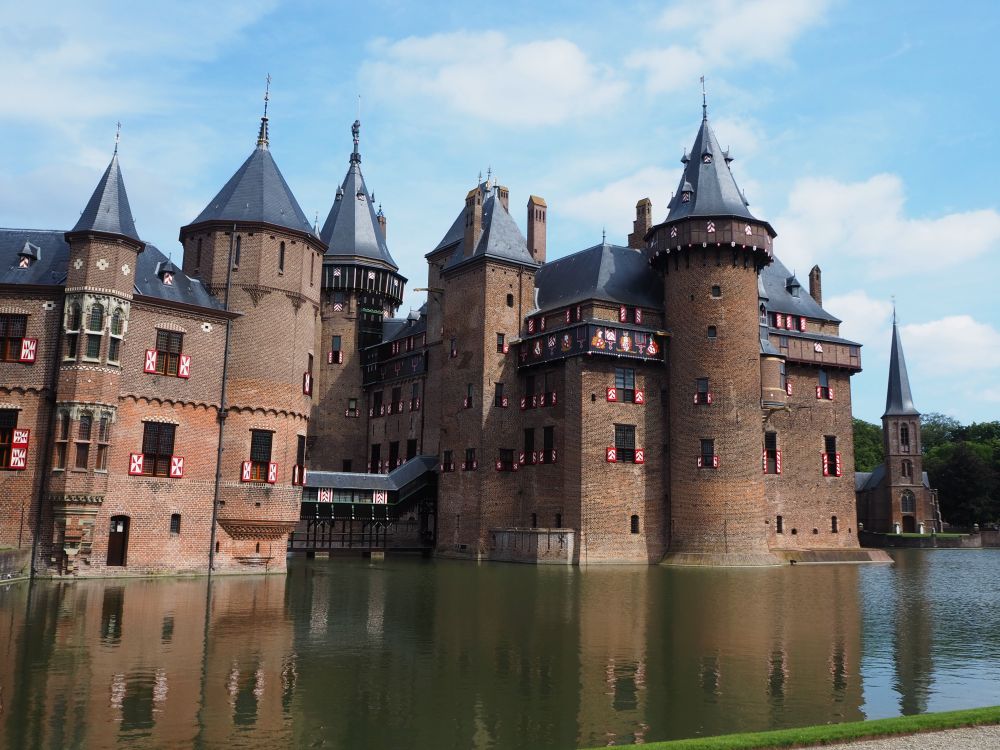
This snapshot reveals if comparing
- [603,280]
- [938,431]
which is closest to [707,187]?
[603,280]

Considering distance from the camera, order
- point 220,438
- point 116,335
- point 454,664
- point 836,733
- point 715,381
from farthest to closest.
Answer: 1. point 715,381
2. point 220,438
3. point 116,335
4. point 454,664
5. point 836,733

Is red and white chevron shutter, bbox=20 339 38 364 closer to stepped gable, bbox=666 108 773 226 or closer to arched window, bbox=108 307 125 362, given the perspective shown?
arched window, bbox=108 307 125 362

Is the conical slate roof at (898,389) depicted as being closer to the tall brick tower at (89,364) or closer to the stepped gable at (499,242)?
the stepped gable at (499,242)

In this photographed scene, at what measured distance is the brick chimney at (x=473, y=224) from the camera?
44656mm

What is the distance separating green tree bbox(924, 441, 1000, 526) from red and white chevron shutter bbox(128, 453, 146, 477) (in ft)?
242

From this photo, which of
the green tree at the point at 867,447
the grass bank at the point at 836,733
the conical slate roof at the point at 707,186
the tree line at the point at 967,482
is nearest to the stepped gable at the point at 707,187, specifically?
the conical slate roof at the point at 707,186

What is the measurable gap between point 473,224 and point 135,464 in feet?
77.4

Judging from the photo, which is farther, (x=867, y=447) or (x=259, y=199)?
(x=867, y=447)

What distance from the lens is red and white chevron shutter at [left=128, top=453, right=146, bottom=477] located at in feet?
83.9

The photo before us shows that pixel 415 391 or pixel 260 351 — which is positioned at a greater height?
pixel 415 391

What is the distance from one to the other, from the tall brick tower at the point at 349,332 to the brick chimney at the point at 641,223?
49.3 ft

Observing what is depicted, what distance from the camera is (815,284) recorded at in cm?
5216

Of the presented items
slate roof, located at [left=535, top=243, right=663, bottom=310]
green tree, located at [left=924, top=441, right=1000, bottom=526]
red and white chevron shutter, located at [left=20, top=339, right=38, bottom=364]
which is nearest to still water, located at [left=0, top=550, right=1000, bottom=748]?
A: red and white chevron shutter, located at [left=20, top=339, right=38, bottom=364]

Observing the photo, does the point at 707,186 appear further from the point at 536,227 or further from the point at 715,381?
the point at 536,227
